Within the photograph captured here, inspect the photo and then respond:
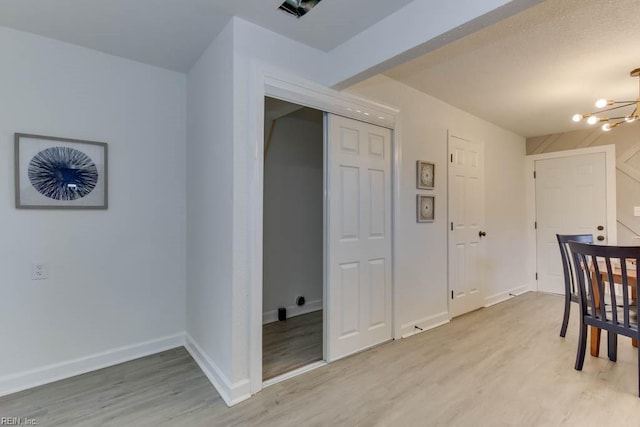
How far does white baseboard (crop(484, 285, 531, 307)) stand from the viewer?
3.96 meters

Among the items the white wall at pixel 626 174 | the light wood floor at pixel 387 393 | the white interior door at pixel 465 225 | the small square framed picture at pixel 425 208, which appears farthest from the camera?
the white wall at pixel 626 174

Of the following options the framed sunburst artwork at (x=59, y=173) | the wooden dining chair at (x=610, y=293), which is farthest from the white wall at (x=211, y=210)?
the wooden dining chair at (x=610, y=293)

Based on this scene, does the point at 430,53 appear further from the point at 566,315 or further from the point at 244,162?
the point at 566,315

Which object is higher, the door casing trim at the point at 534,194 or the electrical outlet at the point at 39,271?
the door casing trim at the point at 534,194

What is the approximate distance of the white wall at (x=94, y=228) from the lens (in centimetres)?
210

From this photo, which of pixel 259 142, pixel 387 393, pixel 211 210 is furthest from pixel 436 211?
pixel 211 210

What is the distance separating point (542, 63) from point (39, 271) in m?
4.12

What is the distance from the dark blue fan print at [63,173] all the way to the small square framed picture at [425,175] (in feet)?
9.24

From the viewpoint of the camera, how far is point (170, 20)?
1997 mm

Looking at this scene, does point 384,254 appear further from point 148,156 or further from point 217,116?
point 148,156

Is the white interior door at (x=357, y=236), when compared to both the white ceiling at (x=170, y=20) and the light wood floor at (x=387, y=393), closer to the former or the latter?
the light wood floor at (x=387, y=393)

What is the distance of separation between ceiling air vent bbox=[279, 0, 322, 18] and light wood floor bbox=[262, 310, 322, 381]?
2.44 m

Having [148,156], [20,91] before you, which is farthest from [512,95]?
[20,91]

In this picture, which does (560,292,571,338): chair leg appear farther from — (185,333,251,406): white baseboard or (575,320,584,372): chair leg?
(185,333,251,406): white baseboard
